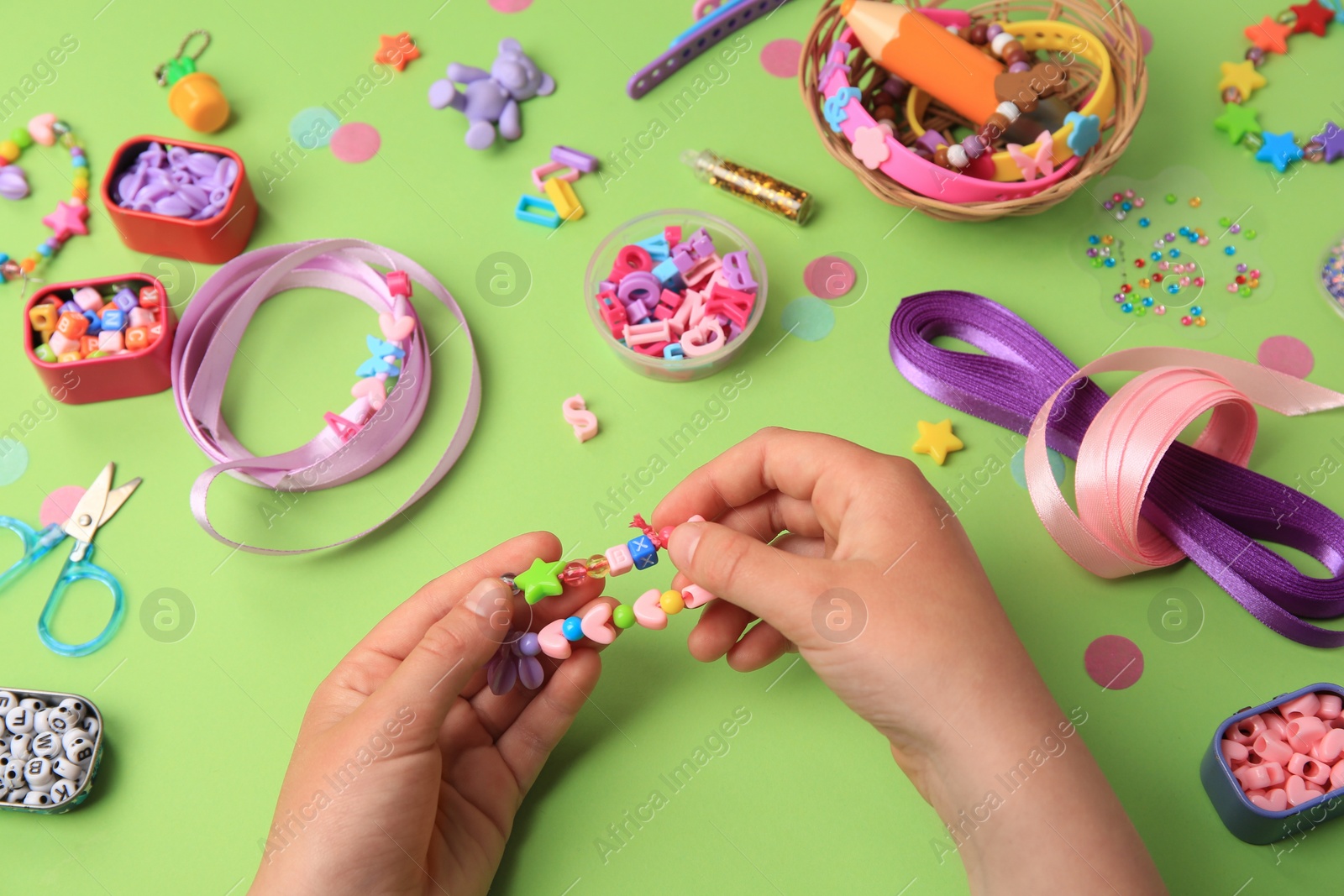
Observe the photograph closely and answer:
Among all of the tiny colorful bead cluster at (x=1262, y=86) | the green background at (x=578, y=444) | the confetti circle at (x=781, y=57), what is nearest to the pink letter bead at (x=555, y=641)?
the green background at (x=578, y=444)

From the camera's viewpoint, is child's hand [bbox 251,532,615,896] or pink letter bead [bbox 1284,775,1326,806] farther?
pink letter bead [bbox 1284,775,1326,806]

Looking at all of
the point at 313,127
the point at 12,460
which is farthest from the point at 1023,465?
the point at 12,460

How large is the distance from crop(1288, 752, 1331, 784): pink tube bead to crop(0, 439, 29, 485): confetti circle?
238 centimetres

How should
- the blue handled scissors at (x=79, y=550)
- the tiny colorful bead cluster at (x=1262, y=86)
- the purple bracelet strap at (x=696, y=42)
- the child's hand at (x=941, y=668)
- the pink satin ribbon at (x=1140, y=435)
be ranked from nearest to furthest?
1. the child's hand at (x=941, y=668)
2. the pink satin ribbon at (x=1140, y=435)
3. the blue handled scissors at (x=79, y=550)
4. the tiny colorful bead cluster at (x=1262, y=86)
5. the purple bracelet strap at (x=696, y=42)

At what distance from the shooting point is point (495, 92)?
87.7 inches

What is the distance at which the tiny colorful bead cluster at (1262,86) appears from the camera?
2.14m

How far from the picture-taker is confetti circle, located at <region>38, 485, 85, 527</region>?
1.98 metres

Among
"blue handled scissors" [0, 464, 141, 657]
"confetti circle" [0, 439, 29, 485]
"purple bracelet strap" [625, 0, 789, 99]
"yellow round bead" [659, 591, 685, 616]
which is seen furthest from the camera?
"purple bracelet strap" [625, 0, 789, 99]

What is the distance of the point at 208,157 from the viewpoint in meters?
2.15

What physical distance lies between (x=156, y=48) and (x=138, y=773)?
1697mm

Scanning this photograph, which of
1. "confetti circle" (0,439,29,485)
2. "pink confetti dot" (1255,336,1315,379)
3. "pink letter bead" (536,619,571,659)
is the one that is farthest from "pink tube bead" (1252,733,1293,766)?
"confetti circle" (0,439,29,485)

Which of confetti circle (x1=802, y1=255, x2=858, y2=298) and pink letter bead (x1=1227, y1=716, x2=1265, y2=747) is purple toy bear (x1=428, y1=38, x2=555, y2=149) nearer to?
confetti circle (x1=802, y1=255, x2=858, y2=298)

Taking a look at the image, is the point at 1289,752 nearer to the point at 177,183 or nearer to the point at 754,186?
the point at 754,186

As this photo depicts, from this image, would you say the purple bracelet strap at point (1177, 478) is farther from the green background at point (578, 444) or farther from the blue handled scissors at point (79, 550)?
the blue handled scissors at point (79, 550)
